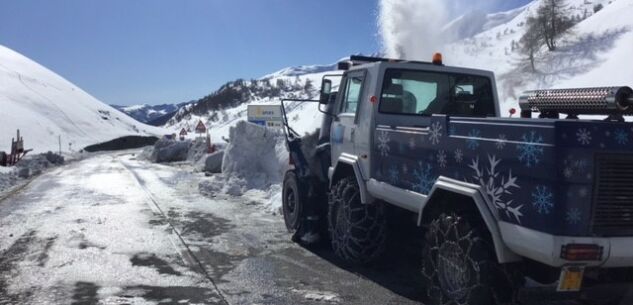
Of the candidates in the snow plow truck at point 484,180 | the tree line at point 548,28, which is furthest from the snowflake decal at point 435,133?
the tree line at point 548,28

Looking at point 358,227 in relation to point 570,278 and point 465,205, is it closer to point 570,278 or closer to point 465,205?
point 465,205

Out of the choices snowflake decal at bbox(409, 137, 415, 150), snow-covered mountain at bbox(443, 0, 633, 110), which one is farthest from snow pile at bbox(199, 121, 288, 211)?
snow-covered mountain at bbox(443, 0, 633, 110)

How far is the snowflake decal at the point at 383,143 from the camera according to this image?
5.73m

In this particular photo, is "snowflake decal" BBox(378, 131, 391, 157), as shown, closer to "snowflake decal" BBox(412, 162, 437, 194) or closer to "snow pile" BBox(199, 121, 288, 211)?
"snowflake decal" BBox(412, 162, 437, 194)

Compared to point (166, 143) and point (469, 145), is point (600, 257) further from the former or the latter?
point (166, 143)

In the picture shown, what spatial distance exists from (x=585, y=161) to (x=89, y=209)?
10.2 m

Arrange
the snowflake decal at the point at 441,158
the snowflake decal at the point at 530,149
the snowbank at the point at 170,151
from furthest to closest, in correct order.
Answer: the snowbank at the point at 170,151
the snowflake decal at the point at 441,158
the snowflake decal at the point at 530,149

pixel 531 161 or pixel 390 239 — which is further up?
pixel 531 161

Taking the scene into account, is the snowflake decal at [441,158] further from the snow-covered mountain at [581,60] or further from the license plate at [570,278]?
the snow-covered mountain at [581,60]

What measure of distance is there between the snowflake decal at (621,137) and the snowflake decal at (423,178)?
61.0 inches

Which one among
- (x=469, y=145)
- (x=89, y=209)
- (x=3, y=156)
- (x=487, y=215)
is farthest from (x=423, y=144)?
(x=3, y=156)

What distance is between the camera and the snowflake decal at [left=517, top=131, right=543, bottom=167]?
3659 mm

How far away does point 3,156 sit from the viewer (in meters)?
24.1

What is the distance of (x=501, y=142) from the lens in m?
4.00
